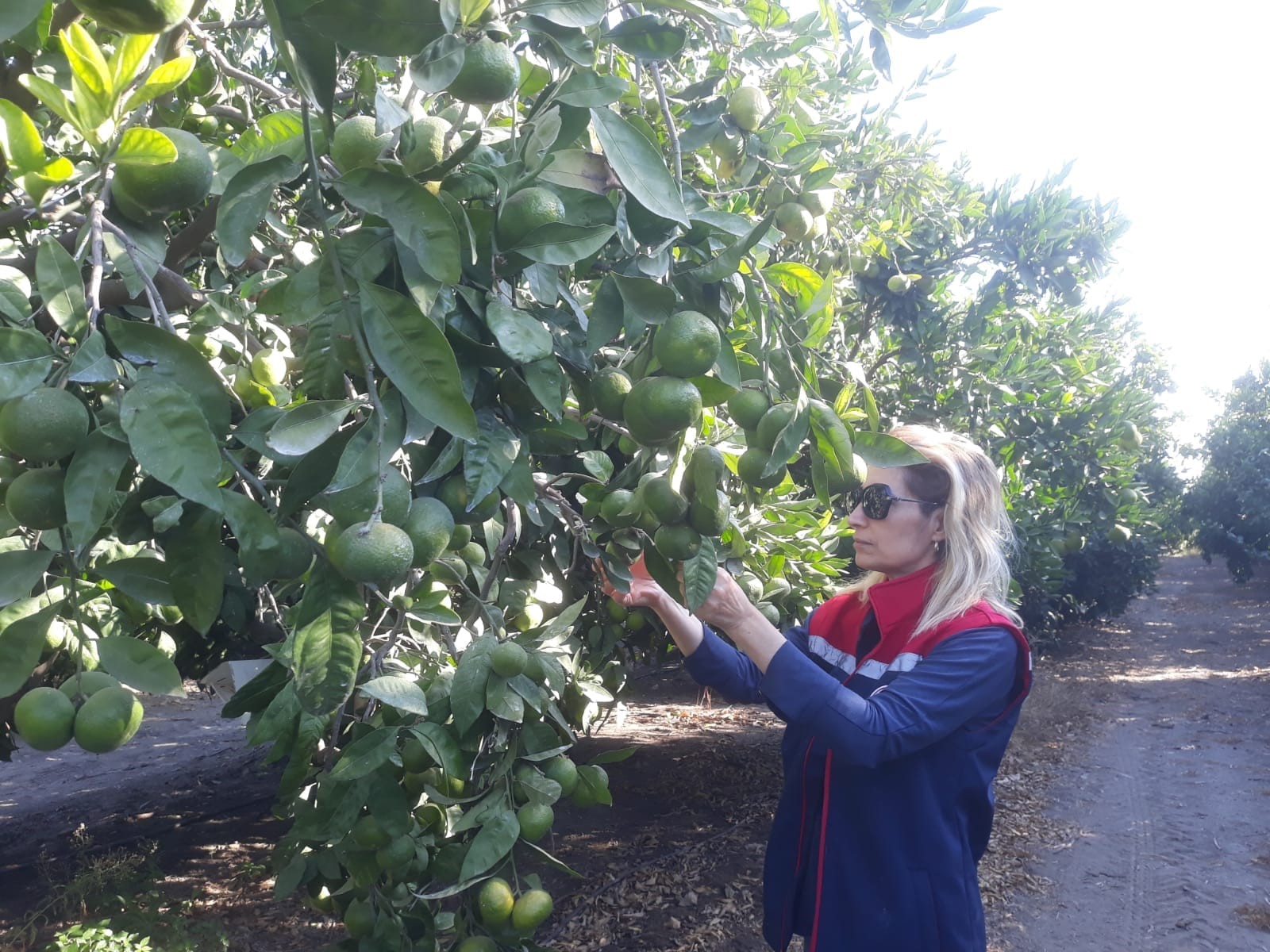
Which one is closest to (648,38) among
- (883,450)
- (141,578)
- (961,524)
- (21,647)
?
(883,450)

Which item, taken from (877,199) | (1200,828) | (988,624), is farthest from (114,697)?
(1200,828)

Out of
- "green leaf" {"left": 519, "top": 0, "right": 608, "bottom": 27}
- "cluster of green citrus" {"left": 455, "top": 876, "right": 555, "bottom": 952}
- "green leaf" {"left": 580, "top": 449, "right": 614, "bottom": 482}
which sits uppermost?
"green leaf" {"left": 519, "top": 0, "right": 608, "bottom": 27}

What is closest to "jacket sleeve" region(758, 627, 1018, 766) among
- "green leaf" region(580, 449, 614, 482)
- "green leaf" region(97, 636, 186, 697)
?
"green leaf" region(580, 449, 614, 482)

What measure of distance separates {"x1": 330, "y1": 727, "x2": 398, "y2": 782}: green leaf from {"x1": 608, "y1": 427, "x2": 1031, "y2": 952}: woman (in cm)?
69

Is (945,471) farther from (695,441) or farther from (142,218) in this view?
(142,218)

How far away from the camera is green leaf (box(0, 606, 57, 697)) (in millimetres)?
1036

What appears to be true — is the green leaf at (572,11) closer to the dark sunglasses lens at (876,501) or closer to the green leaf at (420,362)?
the green leaf at (420,362)

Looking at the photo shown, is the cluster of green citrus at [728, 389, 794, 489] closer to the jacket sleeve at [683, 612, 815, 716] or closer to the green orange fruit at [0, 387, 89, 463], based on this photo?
Answer: the green orange fruit at [0, 387, 89, 463]

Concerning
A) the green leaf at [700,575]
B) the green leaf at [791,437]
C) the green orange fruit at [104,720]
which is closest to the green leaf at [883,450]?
the green leaf at [791,437]

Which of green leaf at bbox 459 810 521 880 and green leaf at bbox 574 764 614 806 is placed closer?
green leaf at bbox 459 810 521 880

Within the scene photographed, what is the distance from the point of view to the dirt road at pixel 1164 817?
15.4 feet

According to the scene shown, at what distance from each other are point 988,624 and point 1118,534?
8.06m

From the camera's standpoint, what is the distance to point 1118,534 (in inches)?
348

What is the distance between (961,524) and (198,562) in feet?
5.71
